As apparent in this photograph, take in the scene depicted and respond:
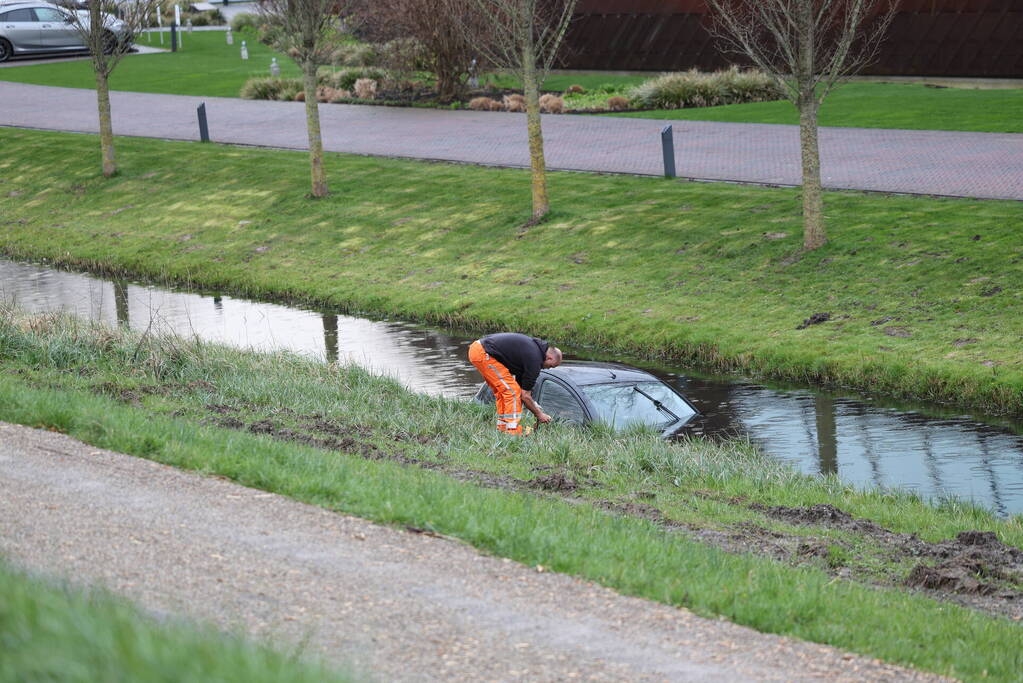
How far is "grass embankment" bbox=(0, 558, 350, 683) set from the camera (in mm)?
4262

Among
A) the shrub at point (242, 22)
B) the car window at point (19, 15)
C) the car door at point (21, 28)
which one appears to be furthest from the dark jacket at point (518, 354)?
the shrub at point (242, 22)

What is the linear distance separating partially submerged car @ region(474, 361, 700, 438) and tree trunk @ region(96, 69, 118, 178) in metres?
21.5

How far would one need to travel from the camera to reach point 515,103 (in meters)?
37.9

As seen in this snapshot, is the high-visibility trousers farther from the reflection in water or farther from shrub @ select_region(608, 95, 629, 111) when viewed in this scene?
shrub @ select_region(608, 95, 629, 111)

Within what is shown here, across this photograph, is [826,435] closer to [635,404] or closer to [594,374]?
[635,404]

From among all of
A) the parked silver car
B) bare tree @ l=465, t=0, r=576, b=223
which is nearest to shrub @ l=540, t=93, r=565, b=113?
bare tree @ l=465, t=0, r=576, b=223

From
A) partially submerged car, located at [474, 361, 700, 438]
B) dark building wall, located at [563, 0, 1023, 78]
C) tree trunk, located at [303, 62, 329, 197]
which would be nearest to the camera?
partially submerged car, located at [474, 361, 700, 438]

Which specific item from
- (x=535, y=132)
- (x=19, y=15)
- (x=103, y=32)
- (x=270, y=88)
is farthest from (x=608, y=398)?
(x=19, y=15)

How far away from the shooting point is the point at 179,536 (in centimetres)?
753

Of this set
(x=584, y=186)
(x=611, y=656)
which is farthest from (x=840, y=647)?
(x=584, y=186)

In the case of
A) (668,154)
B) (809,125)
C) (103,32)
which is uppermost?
(103,32)

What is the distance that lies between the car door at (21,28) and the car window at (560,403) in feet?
144

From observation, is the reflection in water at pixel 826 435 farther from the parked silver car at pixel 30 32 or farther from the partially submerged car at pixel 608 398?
the parked silver car at pixel 30 32

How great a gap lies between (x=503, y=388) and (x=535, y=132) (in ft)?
38.0
